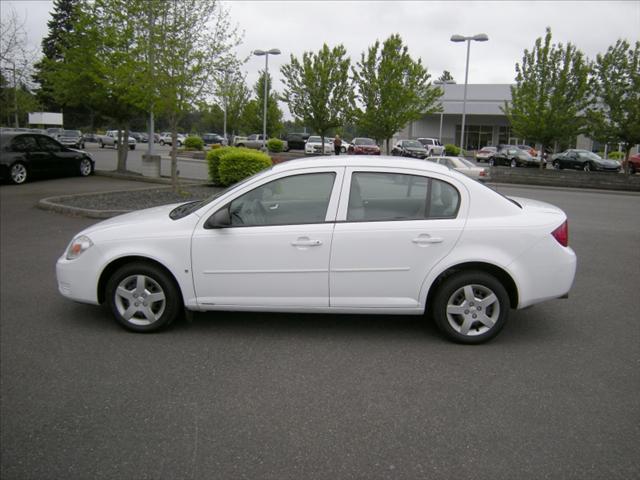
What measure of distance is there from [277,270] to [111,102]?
15760 mm

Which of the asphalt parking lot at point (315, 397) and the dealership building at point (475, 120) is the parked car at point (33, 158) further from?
the dealership building at point (475, 120)

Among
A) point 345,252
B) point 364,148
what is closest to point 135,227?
point 345,252

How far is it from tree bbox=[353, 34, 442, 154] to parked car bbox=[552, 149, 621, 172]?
9.98 metres

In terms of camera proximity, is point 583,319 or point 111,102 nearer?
point 583,319

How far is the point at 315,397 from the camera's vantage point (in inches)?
153

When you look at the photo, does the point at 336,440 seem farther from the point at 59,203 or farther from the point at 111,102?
the point at 111,102

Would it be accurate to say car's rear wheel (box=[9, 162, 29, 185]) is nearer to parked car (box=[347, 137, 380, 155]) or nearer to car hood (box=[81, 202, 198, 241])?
car hood (box=[81, 202, 198, 241])

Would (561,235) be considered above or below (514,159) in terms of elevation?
below

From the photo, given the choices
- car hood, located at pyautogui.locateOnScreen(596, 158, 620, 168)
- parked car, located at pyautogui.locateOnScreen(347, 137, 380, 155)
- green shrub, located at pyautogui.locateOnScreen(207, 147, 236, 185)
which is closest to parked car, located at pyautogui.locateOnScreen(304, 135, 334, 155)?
parked car, located at pyautogui.locateOnScreen(347, 137, 380, 155)

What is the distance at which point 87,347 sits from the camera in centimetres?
482

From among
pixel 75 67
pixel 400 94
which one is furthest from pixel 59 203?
pixel 400 94

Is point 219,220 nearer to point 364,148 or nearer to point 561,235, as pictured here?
point 561,235

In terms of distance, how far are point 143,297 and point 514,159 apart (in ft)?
128

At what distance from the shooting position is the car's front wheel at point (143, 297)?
5.03 m
